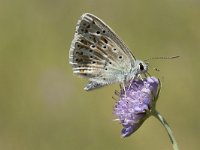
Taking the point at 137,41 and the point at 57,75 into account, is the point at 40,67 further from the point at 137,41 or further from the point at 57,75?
the point at 137,41

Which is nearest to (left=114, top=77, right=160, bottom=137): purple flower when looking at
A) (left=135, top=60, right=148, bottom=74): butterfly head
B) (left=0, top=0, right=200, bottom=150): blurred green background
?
(left=135, top=60, right=148, bottom=74): butterfly head

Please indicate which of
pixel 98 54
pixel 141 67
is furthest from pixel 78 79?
pixel 141 67

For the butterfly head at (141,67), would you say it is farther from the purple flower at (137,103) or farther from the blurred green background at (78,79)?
the blurred green background at (78,79)

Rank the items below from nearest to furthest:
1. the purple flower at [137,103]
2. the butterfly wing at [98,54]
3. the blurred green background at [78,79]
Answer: the purple flower at [137,103], the butterfly wing at [98,54], the blurred green background at [78,79]

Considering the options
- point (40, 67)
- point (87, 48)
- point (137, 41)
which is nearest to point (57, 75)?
point (40, 67)

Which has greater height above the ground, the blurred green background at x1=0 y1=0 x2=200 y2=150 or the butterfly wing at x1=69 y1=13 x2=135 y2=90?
the butterfly wing at x1=69 y1=13 x2=135 y2=90

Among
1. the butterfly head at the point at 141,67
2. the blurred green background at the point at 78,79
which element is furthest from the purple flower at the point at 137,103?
the blurred green background at the point at 78,79

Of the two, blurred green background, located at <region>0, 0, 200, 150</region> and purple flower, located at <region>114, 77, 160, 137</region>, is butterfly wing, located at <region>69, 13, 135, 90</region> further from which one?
blurred green background, located at <region>0, 0, 200, 150</region>
